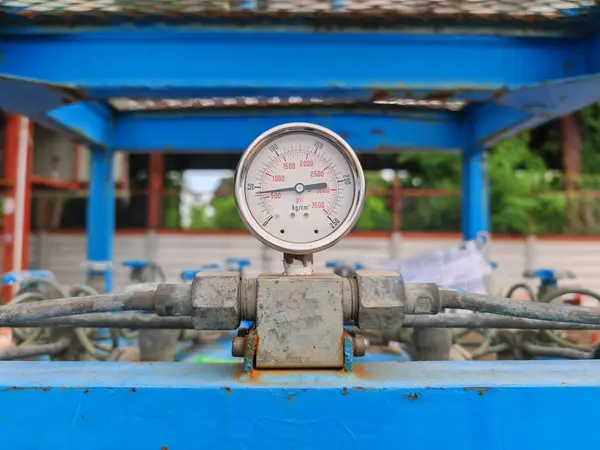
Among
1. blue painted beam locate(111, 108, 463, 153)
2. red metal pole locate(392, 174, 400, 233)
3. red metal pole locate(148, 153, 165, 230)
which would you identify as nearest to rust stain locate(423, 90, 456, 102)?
blue painted beam locate(111, 108, 463, 153)

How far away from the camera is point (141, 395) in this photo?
803mm

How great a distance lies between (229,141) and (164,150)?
0.49 meters

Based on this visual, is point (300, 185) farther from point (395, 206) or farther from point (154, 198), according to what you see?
point (154, 198)

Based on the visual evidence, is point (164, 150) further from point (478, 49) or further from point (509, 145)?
point (509, 145)

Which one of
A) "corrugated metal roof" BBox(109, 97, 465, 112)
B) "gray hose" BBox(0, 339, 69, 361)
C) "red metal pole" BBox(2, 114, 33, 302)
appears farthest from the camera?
"red metal pole" BBox(2, 114, 33, 302)

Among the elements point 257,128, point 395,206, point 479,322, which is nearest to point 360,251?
point 395,206

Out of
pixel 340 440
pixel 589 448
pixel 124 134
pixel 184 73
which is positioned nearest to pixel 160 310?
pixel 340 440

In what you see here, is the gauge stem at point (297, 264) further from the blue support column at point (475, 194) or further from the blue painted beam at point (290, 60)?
the blue support column at point (475, 194)

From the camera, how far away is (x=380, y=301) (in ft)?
2.97

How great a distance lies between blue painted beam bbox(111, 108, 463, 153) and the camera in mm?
3309

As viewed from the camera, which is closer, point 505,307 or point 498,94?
point 505,307

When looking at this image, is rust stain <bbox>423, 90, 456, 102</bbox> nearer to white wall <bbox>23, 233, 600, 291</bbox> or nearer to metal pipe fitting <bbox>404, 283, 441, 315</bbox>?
metal pipe fitting <bbox>404, 283, 441, 315</bbox>

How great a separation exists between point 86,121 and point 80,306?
236cm

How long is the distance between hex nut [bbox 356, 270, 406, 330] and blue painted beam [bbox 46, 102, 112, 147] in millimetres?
2231
